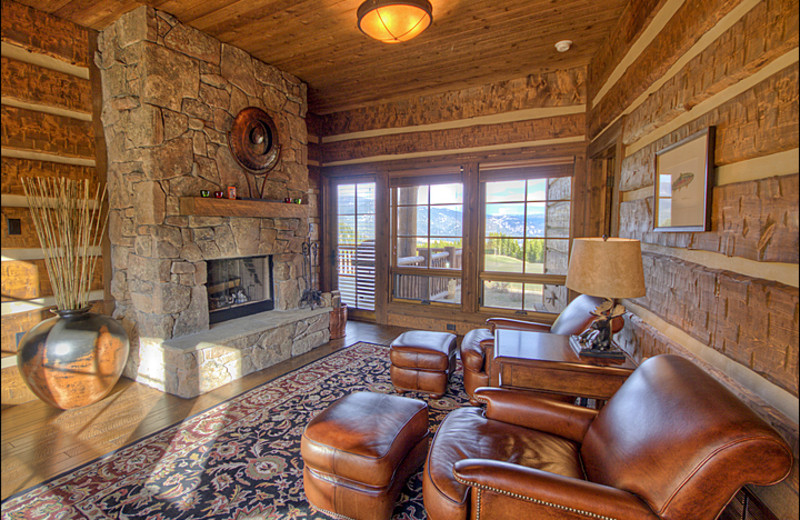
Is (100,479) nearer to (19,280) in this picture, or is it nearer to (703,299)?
(19,280)

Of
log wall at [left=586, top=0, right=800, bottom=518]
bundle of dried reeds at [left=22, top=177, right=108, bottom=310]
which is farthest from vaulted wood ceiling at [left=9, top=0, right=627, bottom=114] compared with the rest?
bundle of dried reeds at [left=22, top=177, right=108, bottom=310]

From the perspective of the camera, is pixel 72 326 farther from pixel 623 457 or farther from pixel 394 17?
pixel 623 457

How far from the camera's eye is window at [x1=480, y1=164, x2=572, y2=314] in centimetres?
441

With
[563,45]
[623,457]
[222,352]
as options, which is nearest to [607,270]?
[623,457]

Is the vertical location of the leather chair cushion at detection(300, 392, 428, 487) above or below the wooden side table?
below

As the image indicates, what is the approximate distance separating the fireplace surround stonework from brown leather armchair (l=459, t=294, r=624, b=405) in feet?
6.57

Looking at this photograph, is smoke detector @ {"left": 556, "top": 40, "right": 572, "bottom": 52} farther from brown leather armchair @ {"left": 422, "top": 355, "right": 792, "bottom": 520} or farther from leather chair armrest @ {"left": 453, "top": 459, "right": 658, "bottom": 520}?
leather chair armrest @ {"left": 453, "top": 459, "right": 658, "bottom": 520}

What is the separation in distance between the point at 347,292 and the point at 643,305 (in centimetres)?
413

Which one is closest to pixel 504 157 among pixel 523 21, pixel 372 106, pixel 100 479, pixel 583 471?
pixel 523 21

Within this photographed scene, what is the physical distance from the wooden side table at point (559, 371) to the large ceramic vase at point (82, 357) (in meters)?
2.85

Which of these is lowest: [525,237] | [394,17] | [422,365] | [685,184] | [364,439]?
[422,365]

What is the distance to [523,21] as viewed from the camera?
3186mm

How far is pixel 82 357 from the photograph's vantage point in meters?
2.79

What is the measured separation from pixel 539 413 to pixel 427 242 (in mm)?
3453
